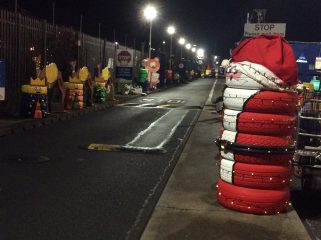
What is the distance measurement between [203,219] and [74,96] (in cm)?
1320

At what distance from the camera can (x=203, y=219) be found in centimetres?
532

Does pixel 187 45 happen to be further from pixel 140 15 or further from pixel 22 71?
pixel 22 71

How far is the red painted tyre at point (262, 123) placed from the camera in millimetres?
5488

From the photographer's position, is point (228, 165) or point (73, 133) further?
point (73, 133)

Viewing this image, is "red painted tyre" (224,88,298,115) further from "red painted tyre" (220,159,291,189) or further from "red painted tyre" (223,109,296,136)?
"red painted tyre" (220,159,291,189)

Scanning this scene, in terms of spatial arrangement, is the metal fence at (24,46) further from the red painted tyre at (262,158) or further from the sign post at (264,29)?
the red painted tyre at (262,158)

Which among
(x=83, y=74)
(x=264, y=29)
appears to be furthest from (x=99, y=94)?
(x=264, y=29)

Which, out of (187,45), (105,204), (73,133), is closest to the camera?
(105,204)

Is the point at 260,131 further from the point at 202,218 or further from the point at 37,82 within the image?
the point at 37,82

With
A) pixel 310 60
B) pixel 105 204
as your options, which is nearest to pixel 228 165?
pixel 105 204

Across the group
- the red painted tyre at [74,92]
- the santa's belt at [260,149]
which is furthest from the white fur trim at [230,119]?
the red painted tyre at [74,92]

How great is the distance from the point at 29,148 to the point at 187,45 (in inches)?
3431

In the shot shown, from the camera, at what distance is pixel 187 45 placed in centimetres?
9519

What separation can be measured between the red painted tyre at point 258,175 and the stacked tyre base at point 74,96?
1264 cm
